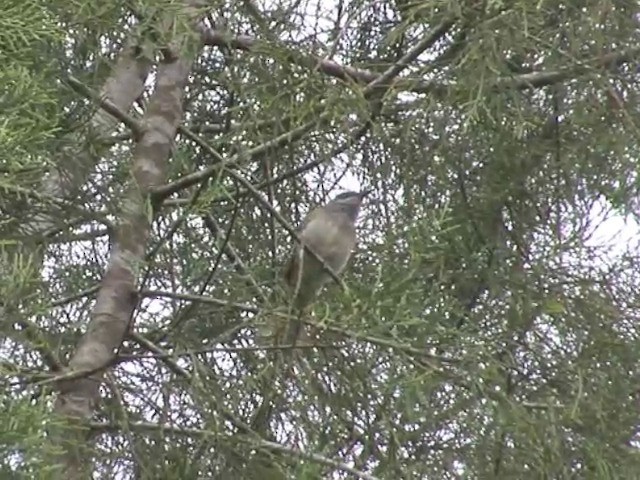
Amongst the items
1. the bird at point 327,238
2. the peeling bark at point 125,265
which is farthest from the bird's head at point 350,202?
the peeling bark at point 125,265

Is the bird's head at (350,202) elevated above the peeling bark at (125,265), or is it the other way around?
the bird's head at (350,202)

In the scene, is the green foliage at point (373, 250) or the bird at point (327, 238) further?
the bird at point (327, 238)

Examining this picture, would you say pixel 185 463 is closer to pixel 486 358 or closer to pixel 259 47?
pixel 486 358

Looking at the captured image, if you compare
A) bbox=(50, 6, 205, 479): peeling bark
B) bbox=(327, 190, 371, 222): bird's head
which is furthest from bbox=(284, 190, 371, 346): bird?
bbox=(50, 6, 205, 479): peeling bark

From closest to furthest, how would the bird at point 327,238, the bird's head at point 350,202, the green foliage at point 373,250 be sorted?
the green foliage at point 373,250 < the bird at point 327,238 < the bird's head at point 350,202

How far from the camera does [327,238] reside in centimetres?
483

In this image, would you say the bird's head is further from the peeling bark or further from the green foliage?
the peeling bark

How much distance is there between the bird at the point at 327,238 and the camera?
14.6 ft

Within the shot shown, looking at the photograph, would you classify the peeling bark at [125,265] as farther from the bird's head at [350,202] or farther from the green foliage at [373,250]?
the bird's head at [350,202]

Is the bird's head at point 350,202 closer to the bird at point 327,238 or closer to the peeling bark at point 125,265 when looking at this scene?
the bird at point 327,238

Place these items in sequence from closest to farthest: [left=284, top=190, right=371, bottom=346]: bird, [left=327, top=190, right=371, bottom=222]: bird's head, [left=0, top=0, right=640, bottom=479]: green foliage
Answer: [left=0, top=0, right=640, bottom=479]: green foliage → [left=284, top=190, right=371, bottom=346]: bird → [left=327, top=190, right=371, bottom=222]: bird's head

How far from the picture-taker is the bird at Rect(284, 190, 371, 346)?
4465 millimetres

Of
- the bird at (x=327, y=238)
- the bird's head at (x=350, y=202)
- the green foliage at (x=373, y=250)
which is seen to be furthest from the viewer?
the bird's head at (x=350, y=202)

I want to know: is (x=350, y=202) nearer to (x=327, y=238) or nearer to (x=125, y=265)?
(x=327, y=238)
